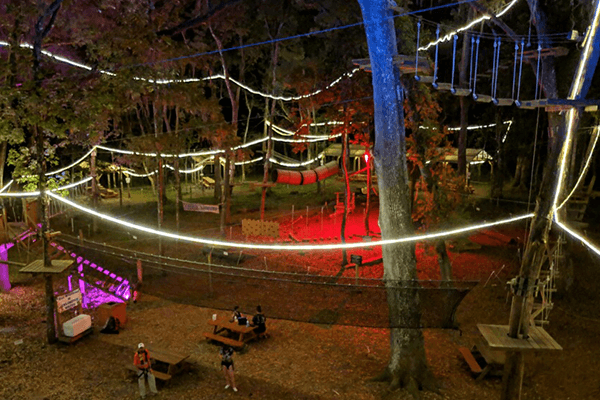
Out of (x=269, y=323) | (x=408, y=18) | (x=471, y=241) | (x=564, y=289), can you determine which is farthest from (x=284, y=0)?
(x=564, y=289)

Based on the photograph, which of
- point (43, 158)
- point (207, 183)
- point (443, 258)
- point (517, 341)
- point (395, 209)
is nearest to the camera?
point (517, 341)

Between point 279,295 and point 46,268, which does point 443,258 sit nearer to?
point 279,295

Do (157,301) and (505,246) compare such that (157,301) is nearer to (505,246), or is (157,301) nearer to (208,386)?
(208,386)

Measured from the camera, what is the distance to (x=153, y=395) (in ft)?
24.5

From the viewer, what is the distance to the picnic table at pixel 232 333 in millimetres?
9172

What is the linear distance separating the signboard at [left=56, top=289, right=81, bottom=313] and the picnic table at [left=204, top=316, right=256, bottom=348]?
10.2ft

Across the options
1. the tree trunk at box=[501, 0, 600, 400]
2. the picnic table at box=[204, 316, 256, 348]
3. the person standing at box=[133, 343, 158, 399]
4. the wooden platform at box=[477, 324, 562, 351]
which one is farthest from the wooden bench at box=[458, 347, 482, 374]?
the person standing at box=[133, 343, 158, 399]

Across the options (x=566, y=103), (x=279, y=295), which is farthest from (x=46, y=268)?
(x=566, y=103)

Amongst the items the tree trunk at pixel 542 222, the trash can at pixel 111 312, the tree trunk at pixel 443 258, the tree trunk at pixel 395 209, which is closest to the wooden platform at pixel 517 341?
the tree trunk at pixel 542 222

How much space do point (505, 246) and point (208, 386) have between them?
11.4m

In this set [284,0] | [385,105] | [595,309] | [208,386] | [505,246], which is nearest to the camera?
[385,105]

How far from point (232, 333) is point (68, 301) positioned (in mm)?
3701

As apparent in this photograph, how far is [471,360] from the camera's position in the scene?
8500 mm

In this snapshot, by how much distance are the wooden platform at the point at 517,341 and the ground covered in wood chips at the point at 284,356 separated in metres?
1.34
